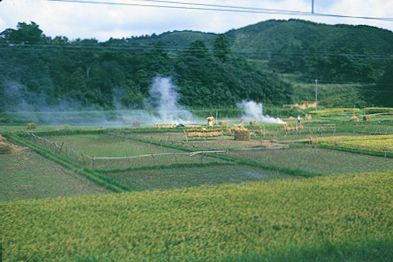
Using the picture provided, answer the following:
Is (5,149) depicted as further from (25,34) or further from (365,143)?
(25,34)

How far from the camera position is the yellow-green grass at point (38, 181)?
14.0m

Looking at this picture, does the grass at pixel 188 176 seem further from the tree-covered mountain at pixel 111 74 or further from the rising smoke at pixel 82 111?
the tree-covered mountain at pixel 111 74

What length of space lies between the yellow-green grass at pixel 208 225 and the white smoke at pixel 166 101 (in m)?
35.0

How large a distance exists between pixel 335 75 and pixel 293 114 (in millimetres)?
20951

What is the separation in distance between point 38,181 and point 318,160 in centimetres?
1018

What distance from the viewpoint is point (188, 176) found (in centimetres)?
1717

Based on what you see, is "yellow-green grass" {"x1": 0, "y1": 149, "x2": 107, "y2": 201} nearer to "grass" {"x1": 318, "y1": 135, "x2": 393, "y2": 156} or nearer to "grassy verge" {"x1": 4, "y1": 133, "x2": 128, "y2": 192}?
"grassy verge" {"x1": 4, "y1": 133, "x2": 128, "y2": 192}

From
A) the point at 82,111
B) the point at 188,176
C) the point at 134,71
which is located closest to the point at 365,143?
the point at 188,176

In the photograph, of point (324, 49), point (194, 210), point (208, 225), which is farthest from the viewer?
point (324, 49)

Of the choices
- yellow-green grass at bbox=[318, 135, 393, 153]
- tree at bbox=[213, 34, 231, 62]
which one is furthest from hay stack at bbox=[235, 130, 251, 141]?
tree at bbox=[213, 34, 231, 62]

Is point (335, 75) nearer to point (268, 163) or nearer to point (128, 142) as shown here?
point (128, 142)

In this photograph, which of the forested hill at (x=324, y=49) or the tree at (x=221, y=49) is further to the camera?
the forested hill at (x=324, y=49)

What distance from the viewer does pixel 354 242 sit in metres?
8.98

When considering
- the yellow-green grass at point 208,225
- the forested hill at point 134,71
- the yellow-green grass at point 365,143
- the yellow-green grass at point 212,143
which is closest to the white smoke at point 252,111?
the forested hill at point 134,71
